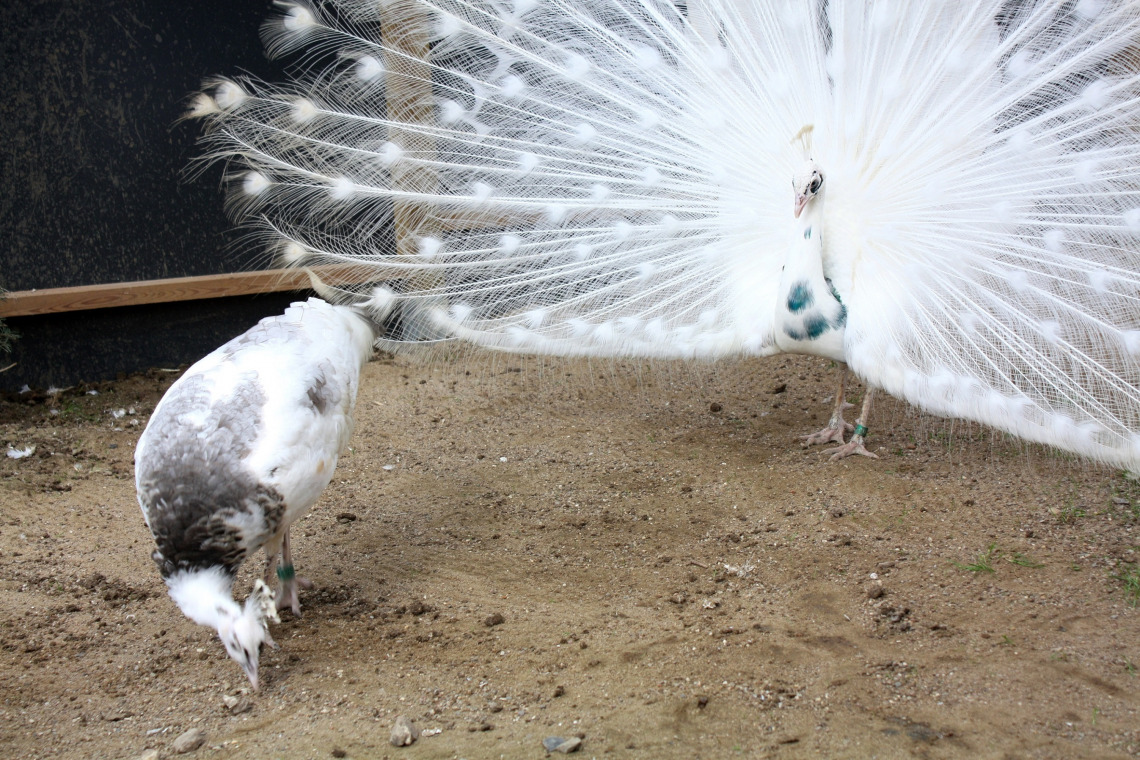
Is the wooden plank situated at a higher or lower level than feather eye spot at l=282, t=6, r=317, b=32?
lower

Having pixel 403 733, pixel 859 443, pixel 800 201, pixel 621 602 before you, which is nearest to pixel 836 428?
pixel 859 443

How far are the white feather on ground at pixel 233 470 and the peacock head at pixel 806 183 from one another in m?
2.07

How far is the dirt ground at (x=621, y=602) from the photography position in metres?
2.55

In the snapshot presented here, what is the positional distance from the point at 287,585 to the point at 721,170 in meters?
2.68

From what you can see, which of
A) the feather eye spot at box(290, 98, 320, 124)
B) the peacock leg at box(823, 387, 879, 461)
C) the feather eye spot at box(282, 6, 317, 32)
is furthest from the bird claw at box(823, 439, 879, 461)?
the feather eye spot at box(282, 6, 317, 32)

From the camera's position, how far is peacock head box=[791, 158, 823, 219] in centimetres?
356

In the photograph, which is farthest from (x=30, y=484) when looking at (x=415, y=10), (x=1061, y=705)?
(x=1061, y=705)

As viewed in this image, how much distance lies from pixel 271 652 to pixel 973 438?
138 inches

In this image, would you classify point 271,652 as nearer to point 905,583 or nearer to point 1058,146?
point 905,583

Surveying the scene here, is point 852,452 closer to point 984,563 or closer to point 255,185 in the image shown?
point 984,563

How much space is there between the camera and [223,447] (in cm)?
276

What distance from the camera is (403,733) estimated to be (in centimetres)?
251

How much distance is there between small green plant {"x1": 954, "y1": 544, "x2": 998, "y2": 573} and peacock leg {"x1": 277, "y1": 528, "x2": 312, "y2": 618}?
258cm

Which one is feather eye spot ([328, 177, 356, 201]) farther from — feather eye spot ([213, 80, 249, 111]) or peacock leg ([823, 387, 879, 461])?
peacock leg ([823, 387, 879, 461])
